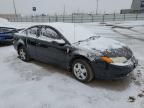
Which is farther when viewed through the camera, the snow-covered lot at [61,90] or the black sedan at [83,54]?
the black sedan at [83,54]

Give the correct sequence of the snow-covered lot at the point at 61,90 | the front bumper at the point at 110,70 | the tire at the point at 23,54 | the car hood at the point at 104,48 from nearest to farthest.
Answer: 1. the snow-covered lot at the point at 61,90
2. the front bumper at the point at 110,70
3. the car hood at the point at 104,48
4. the tire at the point at 23,54

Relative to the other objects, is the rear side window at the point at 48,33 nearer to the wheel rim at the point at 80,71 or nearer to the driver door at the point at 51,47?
the driver door at the point at 51,47

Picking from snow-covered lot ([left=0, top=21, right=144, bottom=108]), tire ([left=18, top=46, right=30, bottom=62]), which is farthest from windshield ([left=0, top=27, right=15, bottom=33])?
snow-covered lot ([left=0, top=21, right=144, bottom=108])

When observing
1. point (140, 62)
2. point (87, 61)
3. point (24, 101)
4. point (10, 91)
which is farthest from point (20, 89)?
point (140, 62)

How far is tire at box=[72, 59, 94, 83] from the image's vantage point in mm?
3943

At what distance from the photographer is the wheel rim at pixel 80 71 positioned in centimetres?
405

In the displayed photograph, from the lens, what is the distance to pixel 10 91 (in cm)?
384

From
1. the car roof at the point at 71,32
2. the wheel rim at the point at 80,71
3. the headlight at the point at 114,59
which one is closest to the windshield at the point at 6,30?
the car roof at the point at 71,32

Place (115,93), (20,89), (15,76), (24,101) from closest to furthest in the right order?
(24,101) → (115,93) → (20,89) → (15,76)

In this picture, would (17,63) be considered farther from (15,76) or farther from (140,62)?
(140,62)

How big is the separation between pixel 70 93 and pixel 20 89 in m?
1.23

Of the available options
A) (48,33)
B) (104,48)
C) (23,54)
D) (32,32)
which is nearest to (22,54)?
(23,54)

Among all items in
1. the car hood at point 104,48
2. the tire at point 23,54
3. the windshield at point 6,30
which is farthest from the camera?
the windshield at point 6,30

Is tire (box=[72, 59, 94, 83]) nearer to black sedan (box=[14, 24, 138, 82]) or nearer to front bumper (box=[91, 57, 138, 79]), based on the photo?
black sedan (box=[14, 24, 138, 82])
